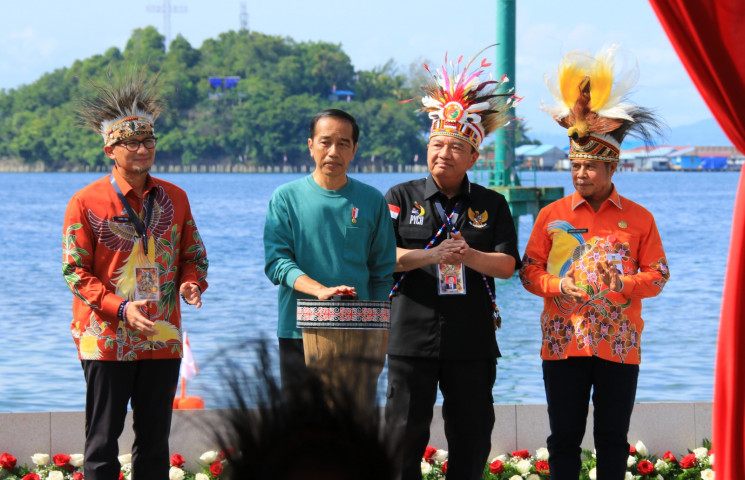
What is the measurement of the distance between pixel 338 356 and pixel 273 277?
2.49m

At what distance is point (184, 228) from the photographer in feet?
14.1

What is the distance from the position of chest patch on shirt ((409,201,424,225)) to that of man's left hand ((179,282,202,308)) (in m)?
0.98

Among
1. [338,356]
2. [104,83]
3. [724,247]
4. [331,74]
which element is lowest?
[724,247]

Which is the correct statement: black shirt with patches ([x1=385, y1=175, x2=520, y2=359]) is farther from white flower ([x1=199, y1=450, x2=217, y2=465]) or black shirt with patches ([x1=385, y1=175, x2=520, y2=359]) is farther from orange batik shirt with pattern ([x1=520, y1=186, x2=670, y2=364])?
white flower ([x1=199, y1=450, x2=217, y2=465])

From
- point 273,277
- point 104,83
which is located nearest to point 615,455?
point 273,277

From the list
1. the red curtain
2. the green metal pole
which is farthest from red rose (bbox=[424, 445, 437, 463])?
the green metal pole

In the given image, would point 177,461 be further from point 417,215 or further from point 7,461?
point 417,215

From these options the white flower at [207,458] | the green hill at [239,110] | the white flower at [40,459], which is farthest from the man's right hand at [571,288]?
the green hill at [239,110]

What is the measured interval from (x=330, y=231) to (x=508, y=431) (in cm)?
193

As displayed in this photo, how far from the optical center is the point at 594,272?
14.3 ft

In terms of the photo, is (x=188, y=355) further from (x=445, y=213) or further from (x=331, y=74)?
(x=331, y=74)

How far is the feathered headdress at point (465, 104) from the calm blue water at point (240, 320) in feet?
3.91

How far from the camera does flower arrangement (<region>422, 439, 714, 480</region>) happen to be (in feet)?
17.0

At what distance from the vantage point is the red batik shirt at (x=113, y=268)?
400cm
